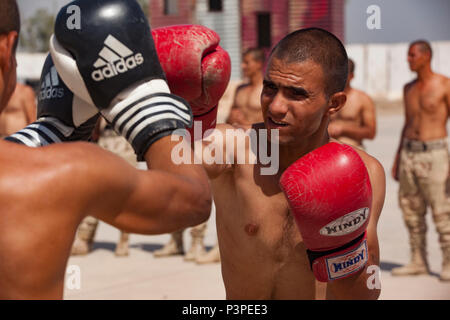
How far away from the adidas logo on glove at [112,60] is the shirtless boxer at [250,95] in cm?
487

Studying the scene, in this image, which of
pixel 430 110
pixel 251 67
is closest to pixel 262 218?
pixel 430 110

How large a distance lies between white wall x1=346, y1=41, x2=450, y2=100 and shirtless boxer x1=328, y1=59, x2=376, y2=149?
24768 mm

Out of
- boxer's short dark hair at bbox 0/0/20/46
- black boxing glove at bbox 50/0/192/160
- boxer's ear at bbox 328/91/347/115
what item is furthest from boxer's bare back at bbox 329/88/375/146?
boxer's short dark hair at bbox 0/0/20/46

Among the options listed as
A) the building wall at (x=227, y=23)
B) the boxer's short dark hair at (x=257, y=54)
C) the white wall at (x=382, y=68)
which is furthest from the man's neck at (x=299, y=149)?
the white wall at (x=382, y=68)

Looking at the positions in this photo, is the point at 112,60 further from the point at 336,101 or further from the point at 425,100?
the point at 425,100

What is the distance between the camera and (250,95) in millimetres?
6945

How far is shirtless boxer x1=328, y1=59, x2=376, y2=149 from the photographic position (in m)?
6.34

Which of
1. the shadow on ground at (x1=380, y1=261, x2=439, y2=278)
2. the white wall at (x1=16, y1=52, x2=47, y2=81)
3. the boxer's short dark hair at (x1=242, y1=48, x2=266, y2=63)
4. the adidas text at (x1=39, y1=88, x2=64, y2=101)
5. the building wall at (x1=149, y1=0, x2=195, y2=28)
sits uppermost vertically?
the adidas text at (x1=39, y1=88, x2=64, y2=101)

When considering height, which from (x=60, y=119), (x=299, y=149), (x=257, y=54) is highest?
(x=60, y=119)

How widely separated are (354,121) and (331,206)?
13.8 ft

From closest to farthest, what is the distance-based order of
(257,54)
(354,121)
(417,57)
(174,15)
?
(417,57) < (354,121) < (257,54) < (174,15)

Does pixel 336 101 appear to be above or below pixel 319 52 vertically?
below

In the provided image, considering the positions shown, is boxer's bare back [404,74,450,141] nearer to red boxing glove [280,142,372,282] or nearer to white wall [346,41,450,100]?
red boxing glove [280,142,372,282]

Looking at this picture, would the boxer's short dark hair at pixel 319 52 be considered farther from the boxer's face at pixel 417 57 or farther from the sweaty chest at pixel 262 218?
the boxer's face at pixel 417 57
